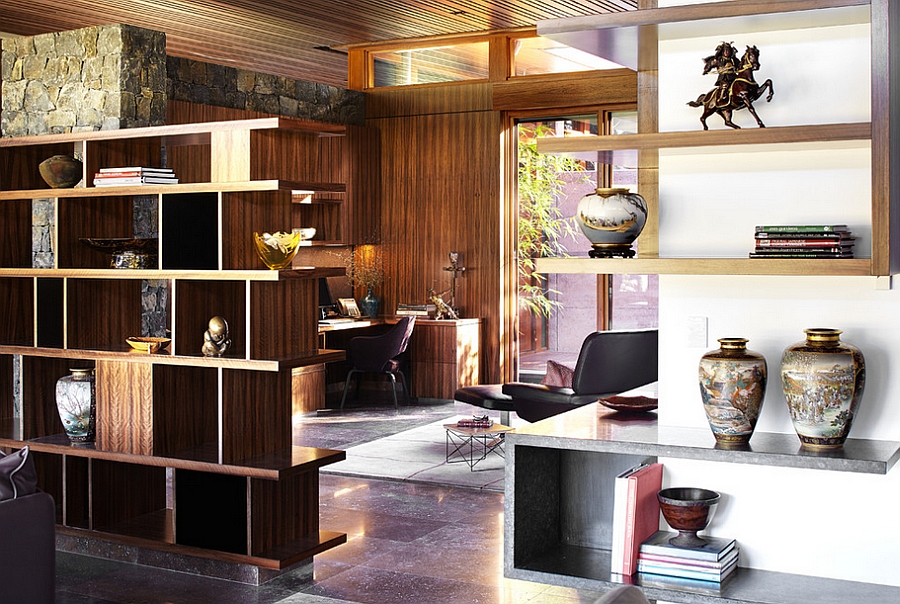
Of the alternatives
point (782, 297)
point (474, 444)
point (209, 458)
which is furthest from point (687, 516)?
point (474, 444)

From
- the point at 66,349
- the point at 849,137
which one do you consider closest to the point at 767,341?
the point at 849,137

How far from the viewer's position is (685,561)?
2.87 m

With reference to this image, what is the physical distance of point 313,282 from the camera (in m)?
4.83

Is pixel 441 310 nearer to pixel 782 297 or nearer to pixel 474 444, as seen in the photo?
pixel 474 444

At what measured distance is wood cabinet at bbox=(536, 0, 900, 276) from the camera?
2621 mm

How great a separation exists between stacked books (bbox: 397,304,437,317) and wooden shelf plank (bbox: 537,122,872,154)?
6.84 metres

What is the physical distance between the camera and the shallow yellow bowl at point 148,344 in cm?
482

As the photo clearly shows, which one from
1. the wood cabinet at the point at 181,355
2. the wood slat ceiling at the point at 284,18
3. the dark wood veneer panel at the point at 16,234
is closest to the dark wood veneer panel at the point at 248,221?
the wood cabinet at the point at 181,355

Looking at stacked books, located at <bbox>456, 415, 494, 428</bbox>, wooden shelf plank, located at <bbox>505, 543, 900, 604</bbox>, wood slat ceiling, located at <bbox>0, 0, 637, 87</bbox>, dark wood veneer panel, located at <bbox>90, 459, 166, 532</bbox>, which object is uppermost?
wood slat ceiling, located at <bbox>0, 0, 637, 87</bbox>

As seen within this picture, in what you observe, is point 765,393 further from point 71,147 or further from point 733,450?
point 71,147

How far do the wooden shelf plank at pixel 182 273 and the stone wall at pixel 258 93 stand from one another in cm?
344

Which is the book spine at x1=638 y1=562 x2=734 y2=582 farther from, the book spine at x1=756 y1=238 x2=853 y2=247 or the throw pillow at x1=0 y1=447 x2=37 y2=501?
the throw pillow at x1=0 y1=447 x2=37 y2=501

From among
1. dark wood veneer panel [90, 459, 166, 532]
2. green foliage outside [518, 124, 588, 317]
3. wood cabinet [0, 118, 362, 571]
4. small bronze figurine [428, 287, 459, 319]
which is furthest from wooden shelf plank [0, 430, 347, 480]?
green foliage outside [518, 124, 588, 317]

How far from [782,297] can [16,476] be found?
260 centimetres
